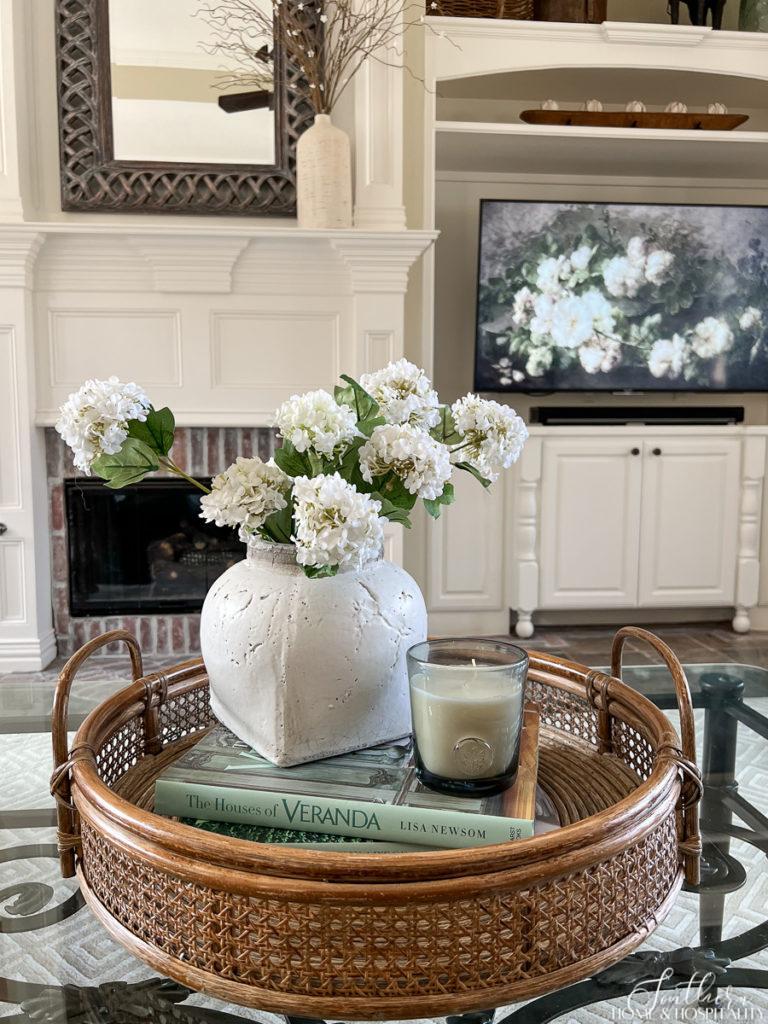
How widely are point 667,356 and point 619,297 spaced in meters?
0.30

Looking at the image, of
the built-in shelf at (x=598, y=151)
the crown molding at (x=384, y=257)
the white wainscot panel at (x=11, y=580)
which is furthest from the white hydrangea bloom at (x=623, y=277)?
the white wainscot panel at (x=11, y=580)

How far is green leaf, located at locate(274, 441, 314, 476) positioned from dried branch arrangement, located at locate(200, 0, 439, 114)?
2.27m

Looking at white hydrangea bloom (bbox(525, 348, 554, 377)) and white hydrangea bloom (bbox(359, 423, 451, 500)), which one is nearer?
white hydrangea bloom (bbox(359, 423, 451, 500))

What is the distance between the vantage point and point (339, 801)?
28.7 inches

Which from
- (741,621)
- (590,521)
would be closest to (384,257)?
(590,521)

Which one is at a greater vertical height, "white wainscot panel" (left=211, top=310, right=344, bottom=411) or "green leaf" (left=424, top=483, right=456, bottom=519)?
"white wainscot panel" (left=211, top=310, right=344, bottom=411)

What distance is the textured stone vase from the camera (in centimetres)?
79

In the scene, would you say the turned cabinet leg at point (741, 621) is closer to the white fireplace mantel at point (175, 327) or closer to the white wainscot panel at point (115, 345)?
the white fireplace mantel at point (175, 327)

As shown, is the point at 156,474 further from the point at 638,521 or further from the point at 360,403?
the point at 360,403

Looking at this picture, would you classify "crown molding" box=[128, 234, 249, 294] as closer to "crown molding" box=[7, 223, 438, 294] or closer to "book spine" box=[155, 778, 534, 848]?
"crown molding" box=[7, 223, 438, 294]

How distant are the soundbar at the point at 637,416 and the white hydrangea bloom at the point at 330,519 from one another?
272 cm

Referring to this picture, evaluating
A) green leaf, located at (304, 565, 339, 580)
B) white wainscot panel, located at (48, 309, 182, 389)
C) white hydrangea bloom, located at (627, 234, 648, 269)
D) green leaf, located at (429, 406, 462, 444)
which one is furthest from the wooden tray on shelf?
green leaf, located at (304, 565, 339, 580)

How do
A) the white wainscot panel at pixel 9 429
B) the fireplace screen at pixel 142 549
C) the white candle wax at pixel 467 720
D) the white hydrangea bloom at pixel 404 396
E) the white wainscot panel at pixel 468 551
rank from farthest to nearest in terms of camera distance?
the white wainscot panel at pixel 468 551 < the fireplace screen at pixel 142 549 < the white wainscot panel at pixel 9 429 < the white hydrangea bloom at pixel 404 396 < the white candle wax at pixel 467 720

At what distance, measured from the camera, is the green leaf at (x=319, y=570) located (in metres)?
0.76
